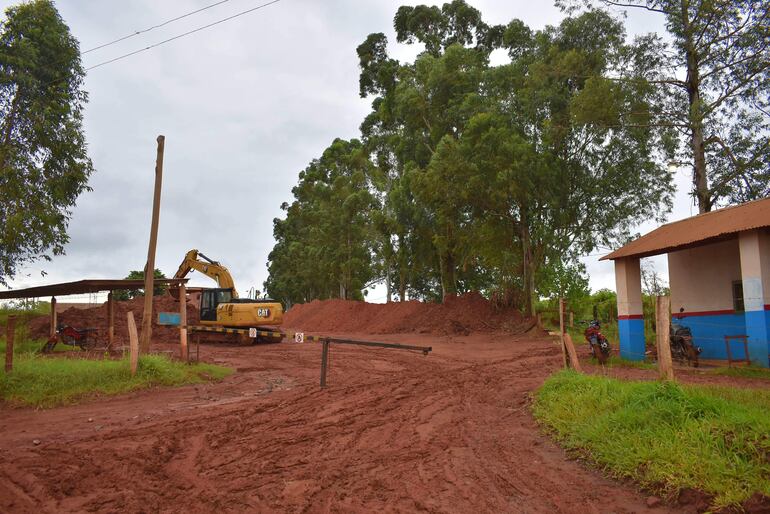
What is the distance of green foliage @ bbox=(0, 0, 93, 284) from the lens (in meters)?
21.8

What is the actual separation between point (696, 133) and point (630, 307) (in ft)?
31.8

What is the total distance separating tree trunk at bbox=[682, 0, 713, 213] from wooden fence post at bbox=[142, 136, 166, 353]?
18.3 m

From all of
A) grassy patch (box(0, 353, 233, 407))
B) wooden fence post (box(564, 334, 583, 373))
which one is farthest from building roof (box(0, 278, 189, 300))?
wooden fence post (box(564, 334, 583, 373))

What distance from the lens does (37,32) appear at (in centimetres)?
2238

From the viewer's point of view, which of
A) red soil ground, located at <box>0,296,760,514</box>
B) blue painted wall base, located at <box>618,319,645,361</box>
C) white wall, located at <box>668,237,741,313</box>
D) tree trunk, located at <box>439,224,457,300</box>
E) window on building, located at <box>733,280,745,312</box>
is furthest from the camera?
tree trunk, located at <box>439,224,457,300</box>

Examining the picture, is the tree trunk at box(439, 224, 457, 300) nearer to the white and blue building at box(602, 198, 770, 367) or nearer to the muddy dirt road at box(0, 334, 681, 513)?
the white and blue building at box(602, 198, 770, 367)

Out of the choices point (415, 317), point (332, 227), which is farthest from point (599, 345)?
point (332, 227)

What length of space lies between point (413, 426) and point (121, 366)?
25.2ft

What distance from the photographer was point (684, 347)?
15180 mm

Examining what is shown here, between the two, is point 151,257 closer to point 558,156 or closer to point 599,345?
point 599,345

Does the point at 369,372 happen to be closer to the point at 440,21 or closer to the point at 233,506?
the point at 233,506

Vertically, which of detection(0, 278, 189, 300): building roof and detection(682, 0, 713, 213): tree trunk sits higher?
detection(682, 0, 713, 213): tree trunk

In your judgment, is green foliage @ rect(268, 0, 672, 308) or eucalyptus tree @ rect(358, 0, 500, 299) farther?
eucalyptus tree @ rect(358, 0, 500, 299)

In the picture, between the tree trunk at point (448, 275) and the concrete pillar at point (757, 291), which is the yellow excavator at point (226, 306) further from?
the concrete pillar at point (757, 291)
